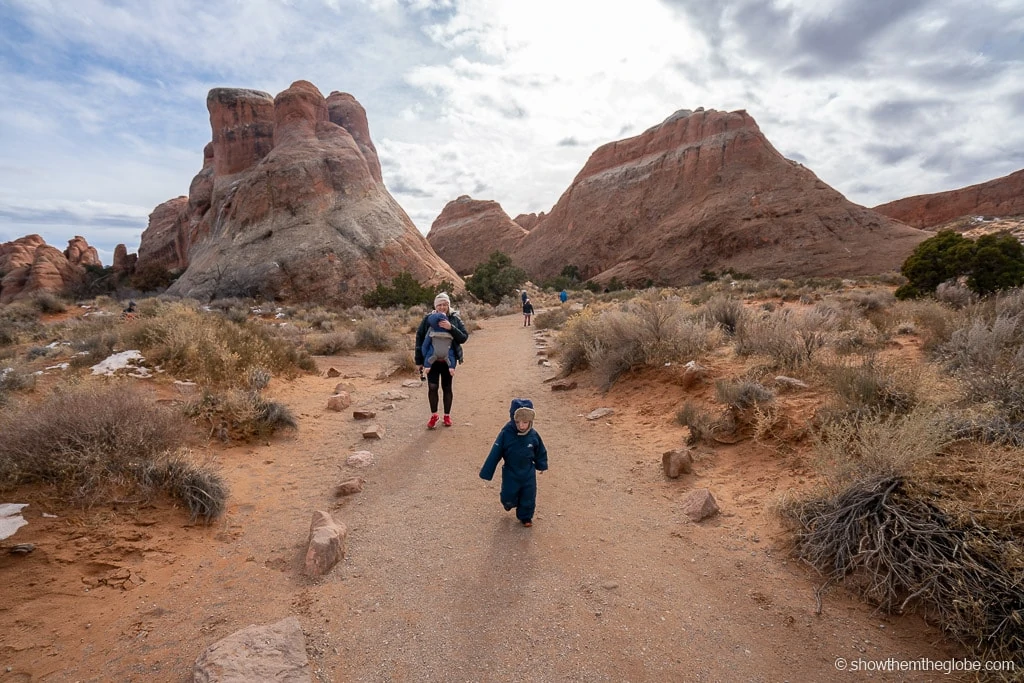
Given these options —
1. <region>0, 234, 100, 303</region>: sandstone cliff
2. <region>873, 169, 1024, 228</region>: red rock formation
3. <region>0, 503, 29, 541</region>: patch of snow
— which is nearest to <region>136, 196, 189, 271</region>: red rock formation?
<region>0, 234, 100, 303</region>: sandstone cliff

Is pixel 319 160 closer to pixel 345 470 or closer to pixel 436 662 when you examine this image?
pixel 345 470

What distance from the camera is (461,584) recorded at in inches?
123

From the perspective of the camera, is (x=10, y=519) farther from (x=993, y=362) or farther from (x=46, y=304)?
(x=46, y=304)

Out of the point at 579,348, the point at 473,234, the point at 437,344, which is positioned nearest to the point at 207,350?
the point at 437,344

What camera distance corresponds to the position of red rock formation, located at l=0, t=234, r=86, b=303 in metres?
41.0

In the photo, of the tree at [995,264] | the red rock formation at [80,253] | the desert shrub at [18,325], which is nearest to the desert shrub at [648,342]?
the tree at [995,264]

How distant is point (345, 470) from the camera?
519cm

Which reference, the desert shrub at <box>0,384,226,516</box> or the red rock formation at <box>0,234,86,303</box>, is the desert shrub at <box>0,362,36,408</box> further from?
the red rock formation at <box>0,234,86,303</box>

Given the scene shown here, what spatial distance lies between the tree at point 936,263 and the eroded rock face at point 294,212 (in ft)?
80.7

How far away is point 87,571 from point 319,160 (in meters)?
35.2

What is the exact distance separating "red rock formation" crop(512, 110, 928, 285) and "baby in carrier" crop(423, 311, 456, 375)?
1596 inches

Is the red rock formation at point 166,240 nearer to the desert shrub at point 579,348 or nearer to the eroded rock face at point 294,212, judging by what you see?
the eroded rock face at point 294,212

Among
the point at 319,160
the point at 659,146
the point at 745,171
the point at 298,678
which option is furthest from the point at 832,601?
the point at 659,146

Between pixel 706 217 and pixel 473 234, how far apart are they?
134 ft
